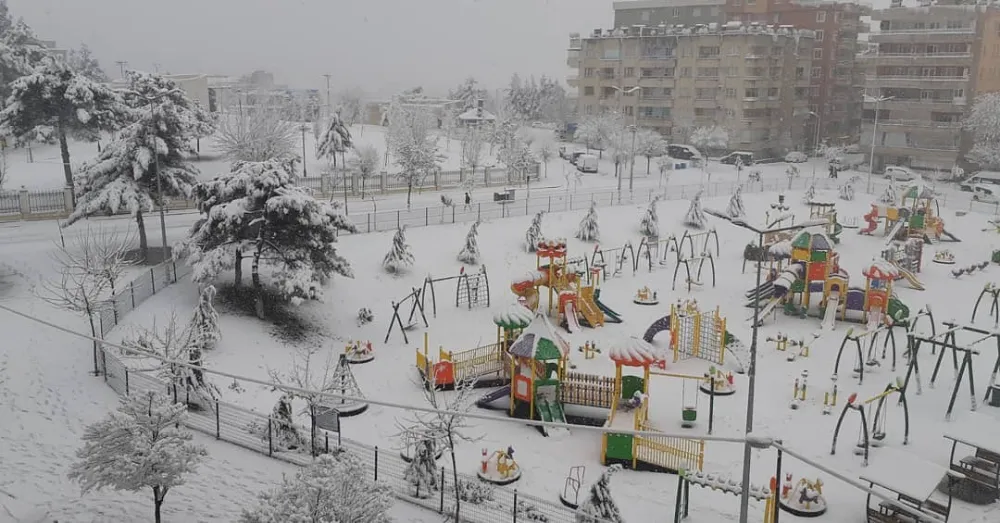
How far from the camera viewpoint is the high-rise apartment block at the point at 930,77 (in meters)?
63.3

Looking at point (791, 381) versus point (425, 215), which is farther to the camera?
point (425, 215)

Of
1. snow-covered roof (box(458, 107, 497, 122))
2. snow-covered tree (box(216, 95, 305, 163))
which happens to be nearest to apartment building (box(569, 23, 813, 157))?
snow-covered roof (box(458, 107, 497, 122))

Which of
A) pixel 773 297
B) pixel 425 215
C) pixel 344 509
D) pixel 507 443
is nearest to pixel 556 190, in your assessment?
pixel 425 215

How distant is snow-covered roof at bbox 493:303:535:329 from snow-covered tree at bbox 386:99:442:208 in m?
23.7

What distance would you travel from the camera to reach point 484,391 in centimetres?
2319

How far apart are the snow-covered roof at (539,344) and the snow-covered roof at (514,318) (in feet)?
4.28

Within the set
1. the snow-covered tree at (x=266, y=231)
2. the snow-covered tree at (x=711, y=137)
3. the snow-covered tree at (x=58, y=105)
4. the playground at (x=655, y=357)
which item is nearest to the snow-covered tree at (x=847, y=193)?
the playground at (x=655, y=357)

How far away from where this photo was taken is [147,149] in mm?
29703

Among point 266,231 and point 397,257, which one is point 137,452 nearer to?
point 266,231

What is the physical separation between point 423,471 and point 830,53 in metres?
80.2

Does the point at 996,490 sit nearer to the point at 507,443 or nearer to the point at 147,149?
the point at 507,443

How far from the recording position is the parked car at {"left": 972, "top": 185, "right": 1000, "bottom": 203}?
5376 centimetres

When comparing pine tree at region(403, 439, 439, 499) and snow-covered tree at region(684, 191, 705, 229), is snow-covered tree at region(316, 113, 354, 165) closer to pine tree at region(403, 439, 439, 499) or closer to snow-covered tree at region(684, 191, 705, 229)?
snow-covered tree at region(684, 191, 705, 229)

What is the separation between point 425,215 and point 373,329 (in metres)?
12.5
